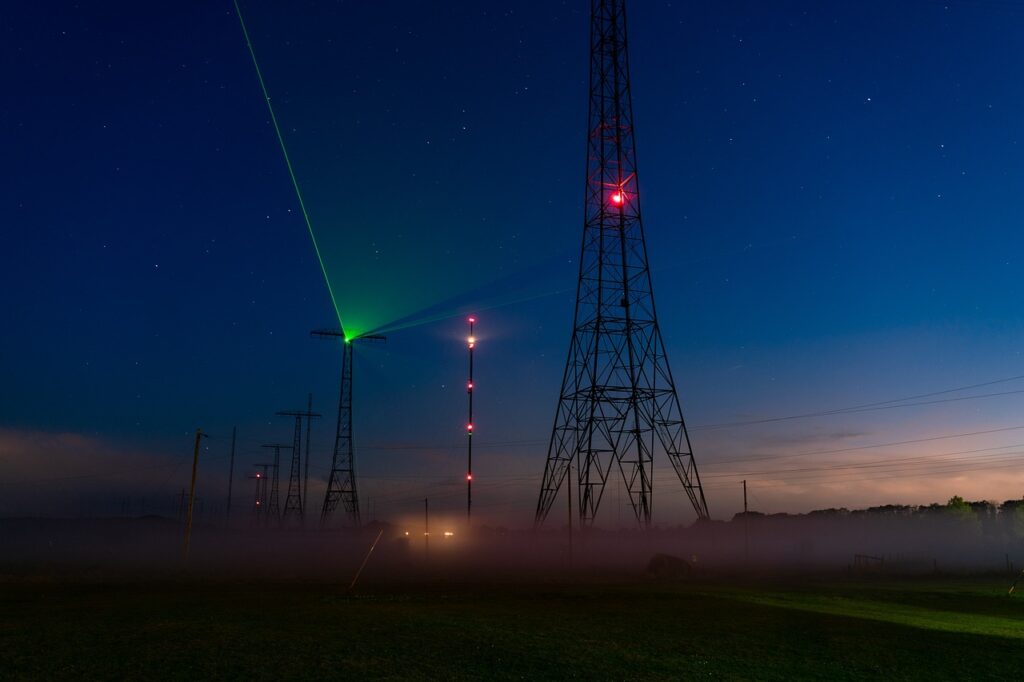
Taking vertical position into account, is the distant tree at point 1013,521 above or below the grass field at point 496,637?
above

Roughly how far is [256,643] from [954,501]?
5868 inches

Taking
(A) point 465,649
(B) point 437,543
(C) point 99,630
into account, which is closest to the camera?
(A) point 465,649

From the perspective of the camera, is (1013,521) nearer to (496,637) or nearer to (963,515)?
(963,515)

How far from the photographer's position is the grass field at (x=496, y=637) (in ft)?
54.6

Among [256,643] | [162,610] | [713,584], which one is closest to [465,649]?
[256,643]

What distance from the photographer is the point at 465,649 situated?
18859 millimetres

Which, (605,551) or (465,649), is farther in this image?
(605,551)

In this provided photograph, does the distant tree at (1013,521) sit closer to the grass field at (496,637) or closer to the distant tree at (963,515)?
the distant tree at (963,515)

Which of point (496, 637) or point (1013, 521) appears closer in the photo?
point (496, 637)

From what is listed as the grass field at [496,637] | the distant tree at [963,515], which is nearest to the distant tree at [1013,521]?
the distant tree at [963,515]

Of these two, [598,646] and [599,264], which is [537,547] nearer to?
[599,264]

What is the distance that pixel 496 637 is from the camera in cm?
2081

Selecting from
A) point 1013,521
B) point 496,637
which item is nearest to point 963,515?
point 1013,521

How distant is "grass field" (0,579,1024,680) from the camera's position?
54.6ft
